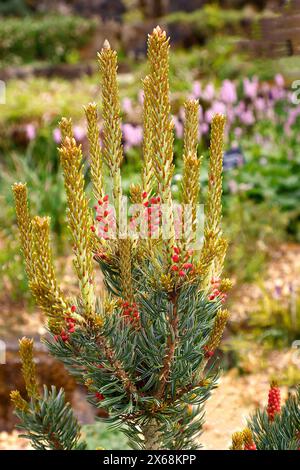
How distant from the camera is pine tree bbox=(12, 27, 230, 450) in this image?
160 cm

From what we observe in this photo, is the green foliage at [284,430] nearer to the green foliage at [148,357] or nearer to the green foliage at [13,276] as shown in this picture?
the green foliage at [148,357]

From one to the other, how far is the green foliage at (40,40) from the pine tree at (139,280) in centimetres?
1696

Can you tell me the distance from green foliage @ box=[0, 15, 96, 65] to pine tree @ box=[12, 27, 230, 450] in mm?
16959

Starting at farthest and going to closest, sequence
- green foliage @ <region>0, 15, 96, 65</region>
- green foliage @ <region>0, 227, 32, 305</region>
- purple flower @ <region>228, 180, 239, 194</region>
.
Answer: green foliage @ <region>0, 15, 96, 65</region>
purple flower @ <region>228, 180, 239, 194</region>
green foliage @ <region>0, 227, 32, 305</region>

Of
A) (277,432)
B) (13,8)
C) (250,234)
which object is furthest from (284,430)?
(13,8)

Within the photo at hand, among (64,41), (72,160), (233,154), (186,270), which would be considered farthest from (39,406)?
(64,41)

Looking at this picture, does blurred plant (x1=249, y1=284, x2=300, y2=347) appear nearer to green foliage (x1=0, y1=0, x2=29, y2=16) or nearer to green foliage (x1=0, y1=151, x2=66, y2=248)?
green foliage (x1=0, y1=151, x2=66, y2=248)

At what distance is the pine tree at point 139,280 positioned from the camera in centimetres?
160

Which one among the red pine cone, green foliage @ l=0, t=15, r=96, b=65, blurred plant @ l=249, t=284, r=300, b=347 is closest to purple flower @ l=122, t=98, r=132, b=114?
blurred plant @ l=249, t=284, r=300, b=347

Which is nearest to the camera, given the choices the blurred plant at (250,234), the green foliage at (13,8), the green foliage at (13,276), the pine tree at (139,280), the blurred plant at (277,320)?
the pine tree at (139,280)

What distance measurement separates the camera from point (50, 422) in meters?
1.98

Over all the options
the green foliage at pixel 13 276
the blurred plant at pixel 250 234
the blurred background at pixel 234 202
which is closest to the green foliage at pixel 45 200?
the blurred background at pixel 234 202

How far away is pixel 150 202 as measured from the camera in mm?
1755
